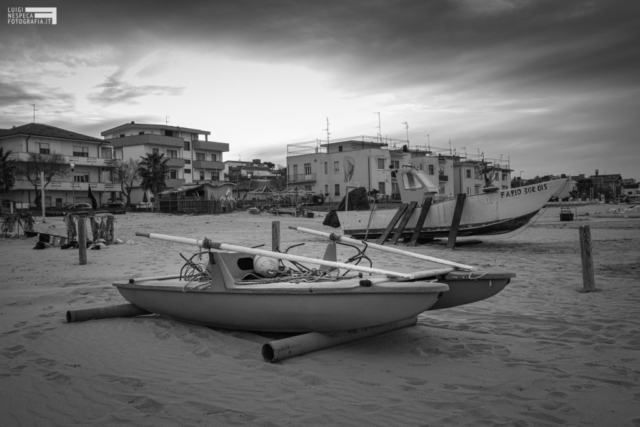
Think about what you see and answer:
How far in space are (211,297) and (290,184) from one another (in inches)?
2165

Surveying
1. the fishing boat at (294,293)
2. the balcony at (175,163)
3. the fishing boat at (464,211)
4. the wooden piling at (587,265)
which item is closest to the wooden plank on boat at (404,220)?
the fishing boat at (464,211)

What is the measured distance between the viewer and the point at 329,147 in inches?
2427

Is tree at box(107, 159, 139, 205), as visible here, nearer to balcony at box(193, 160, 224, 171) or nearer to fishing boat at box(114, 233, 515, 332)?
balcony at box(193, 160, 224, 171)

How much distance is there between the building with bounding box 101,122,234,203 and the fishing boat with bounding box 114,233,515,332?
5498cm

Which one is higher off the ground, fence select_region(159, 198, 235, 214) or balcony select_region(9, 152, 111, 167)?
balcony select_region(9, 152, 111, 167)

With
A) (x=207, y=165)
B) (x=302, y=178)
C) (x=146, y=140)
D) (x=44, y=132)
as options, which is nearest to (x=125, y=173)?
(x=146, y=140)

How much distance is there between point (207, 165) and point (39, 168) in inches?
963

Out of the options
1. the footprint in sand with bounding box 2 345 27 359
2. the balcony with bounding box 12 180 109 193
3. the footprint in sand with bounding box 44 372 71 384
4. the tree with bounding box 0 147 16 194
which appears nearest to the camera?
the footprint in sand with bounding box 44 372 71 384

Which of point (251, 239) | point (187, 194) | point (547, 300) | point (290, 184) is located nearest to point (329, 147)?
point (290, 184)

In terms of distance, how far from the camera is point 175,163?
65188 millimetres

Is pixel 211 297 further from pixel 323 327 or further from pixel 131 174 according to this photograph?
pixel 131 174

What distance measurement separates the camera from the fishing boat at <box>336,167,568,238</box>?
15.7 metres

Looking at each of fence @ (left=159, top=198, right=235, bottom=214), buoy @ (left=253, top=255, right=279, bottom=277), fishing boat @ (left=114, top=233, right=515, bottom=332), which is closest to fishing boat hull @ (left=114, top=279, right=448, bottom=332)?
fishing boat @ (left=114, top=233, right=515, bottom=332)

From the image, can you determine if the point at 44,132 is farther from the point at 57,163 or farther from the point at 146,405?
the point at 146,405
